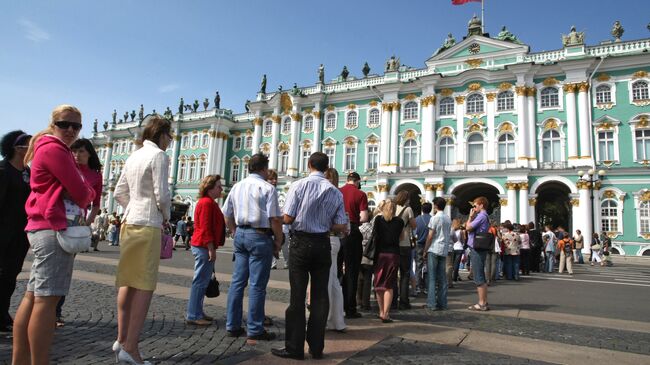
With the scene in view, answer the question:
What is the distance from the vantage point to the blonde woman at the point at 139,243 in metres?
→ 3.46

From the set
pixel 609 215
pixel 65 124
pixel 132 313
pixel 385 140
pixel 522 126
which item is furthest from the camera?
pixel 385 140

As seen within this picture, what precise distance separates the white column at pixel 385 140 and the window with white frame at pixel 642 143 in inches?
633

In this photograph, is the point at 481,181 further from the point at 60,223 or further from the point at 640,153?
the point at 60,223

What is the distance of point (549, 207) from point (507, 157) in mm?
20124

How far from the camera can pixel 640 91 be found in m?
25.4

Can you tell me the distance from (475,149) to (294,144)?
52.2 feet

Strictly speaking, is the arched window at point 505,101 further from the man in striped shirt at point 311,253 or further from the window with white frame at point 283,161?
the man in striped shirt at point 311,253

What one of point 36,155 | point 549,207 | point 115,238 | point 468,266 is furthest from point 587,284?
point 549,207

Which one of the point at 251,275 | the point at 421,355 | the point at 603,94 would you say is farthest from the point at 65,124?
the point at 603,94

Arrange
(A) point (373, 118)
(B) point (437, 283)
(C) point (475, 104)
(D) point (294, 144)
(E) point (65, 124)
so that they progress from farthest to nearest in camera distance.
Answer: (D) point (294, 144) < (A) point (373, 118) < (C) point (475, 104) < (B) point (437, 283) < (E) point (65, 124)

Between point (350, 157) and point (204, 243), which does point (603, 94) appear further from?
point (204, 243)

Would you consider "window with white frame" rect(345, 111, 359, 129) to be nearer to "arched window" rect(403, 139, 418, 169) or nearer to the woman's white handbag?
"arched window" rect(403, 139, 418, 169)

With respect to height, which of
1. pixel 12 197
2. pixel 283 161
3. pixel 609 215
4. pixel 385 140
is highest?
pixel 385 140

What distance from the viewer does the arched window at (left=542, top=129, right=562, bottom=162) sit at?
27031 millimetres
